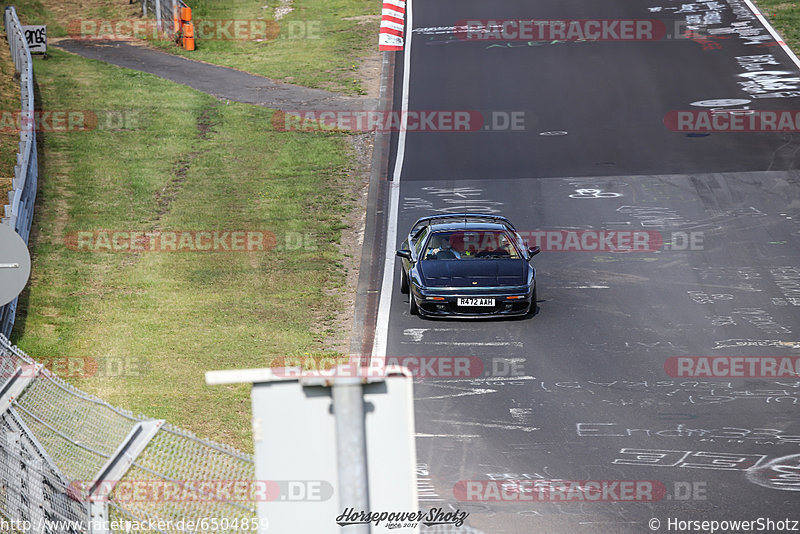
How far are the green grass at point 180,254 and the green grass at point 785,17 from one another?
639 inches

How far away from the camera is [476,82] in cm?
3186

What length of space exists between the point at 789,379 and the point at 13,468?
1049 centimetres

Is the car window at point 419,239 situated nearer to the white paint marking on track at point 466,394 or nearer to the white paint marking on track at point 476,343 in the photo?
the white paint marking on track at point 476,343

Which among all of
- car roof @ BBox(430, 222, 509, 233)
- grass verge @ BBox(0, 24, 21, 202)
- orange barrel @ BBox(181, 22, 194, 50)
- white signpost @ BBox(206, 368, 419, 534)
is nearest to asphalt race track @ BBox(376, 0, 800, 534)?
car roof @ BBox(430, 222, 509, 233)

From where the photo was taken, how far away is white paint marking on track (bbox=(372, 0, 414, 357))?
1681 centimetres

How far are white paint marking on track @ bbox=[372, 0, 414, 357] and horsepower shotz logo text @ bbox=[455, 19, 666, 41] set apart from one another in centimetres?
327

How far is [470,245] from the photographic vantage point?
18.5 metres

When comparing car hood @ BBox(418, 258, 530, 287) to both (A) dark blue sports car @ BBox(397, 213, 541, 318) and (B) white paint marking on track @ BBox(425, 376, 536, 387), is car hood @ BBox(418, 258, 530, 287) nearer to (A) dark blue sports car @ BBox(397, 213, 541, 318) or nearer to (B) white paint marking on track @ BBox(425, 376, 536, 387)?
(A) dark blue sports car @ BBox(397, 213, 541, 318)

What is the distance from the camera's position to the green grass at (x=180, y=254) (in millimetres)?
15609

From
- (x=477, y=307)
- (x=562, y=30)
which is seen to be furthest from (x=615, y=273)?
(x=562, y=30)

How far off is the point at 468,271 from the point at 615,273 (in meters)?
3.41

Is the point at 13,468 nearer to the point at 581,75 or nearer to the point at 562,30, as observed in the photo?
the point at 581,75

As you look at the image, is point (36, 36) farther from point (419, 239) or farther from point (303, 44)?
point (419, 239)

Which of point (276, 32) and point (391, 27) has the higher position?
point (391, 27)
